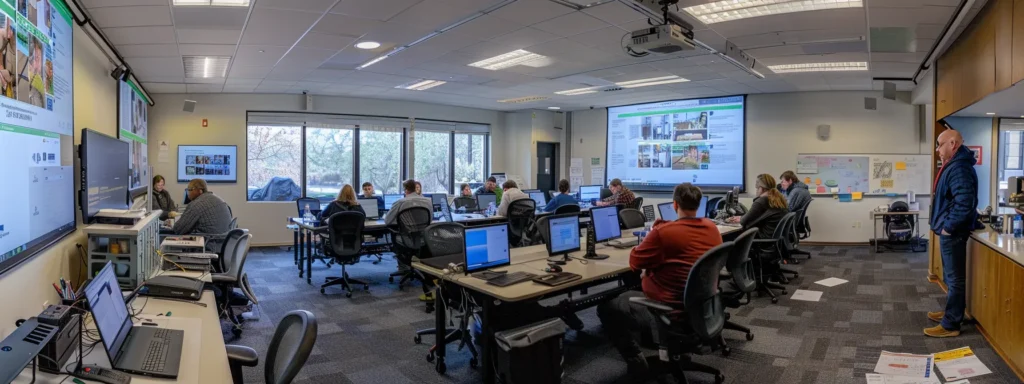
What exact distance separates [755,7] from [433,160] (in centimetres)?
723

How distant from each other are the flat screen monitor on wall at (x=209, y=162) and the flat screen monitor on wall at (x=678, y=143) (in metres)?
7.07

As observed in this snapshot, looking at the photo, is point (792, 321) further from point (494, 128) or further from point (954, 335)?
point (494, 128)

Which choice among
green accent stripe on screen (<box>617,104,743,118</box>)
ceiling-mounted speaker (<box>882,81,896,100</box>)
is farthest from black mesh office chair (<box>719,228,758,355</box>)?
green accent stripe on screen (<box>617,104,743,118</box>)

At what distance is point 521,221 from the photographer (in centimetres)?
681

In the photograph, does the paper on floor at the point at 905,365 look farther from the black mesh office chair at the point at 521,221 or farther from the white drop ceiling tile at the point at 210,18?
the white drop ceiling tile at the point at 210,18

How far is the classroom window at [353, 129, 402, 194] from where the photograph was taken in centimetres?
961

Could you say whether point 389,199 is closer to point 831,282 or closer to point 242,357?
point 242,357

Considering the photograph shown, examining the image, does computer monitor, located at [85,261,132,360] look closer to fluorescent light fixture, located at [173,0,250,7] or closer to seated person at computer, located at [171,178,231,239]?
fluorescent light fixture, located at [173,0,250,7]

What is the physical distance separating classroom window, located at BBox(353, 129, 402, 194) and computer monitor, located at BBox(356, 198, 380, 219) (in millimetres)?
2912

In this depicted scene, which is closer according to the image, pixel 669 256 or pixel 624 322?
pixel 669 256

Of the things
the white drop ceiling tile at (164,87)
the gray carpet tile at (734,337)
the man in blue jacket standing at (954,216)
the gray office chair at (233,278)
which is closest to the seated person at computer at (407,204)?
the gray carpet tile at (734,337)

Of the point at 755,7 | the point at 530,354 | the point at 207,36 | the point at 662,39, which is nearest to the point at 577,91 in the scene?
the point at 755,7

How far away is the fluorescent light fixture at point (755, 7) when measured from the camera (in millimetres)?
4133

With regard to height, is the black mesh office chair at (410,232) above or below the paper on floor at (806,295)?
above
